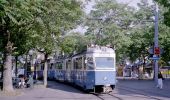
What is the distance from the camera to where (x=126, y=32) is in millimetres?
69000

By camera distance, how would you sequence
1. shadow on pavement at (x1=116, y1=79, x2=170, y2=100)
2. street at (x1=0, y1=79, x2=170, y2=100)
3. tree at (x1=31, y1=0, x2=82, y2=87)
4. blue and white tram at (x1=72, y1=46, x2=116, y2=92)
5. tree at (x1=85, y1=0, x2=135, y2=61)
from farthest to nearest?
tree at (x1=85, y1=0, x2=135, y2=61), blue and white tram at (x1=72, y1=46, x2=116, y2=92), tree at (x1=31, y1=0, x2=82, y2=87), shadow on pavement at (x1=116, y1=79, x2=170, y2=100), street at (x1=0, y1=79, x2=170, y2=100)

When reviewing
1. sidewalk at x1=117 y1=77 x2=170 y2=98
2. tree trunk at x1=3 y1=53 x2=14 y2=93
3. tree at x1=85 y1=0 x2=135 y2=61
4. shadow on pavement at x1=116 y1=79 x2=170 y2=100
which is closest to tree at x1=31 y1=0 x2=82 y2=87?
tree trunk at x1=3 y1=53 x2=14 y2=93

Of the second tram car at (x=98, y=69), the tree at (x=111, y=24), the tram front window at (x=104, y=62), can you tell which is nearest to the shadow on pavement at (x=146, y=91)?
the second tram car at (x=98, y=69)

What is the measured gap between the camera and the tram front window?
100ft

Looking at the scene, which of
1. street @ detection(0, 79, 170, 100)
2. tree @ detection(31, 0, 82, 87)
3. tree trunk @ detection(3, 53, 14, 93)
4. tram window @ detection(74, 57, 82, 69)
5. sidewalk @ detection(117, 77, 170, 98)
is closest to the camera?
street @ detection(0, 79, 170, 100)

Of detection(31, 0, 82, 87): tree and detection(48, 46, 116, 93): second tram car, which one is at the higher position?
detection(31, 0, 82, 87): tree

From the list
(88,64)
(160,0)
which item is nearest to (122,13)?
(160,0)

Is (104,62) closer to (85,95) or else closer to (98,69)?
(98,69)

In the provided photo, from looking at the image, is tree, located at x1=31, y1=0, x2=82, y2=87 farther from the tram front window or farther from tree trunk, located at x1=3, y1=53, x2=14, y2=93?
the tram front window

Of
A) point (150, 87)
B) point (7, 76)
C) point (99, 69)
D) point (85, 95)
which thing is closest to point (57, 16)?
point (99, 69)

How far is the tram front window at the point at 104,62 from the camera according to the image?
3057cm

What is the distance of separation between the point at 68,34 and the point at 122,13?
29910 mm

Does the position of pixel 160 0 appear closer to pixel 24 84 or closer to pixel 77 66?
pixel 77 66

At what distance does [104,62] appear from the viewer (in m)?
30.7
